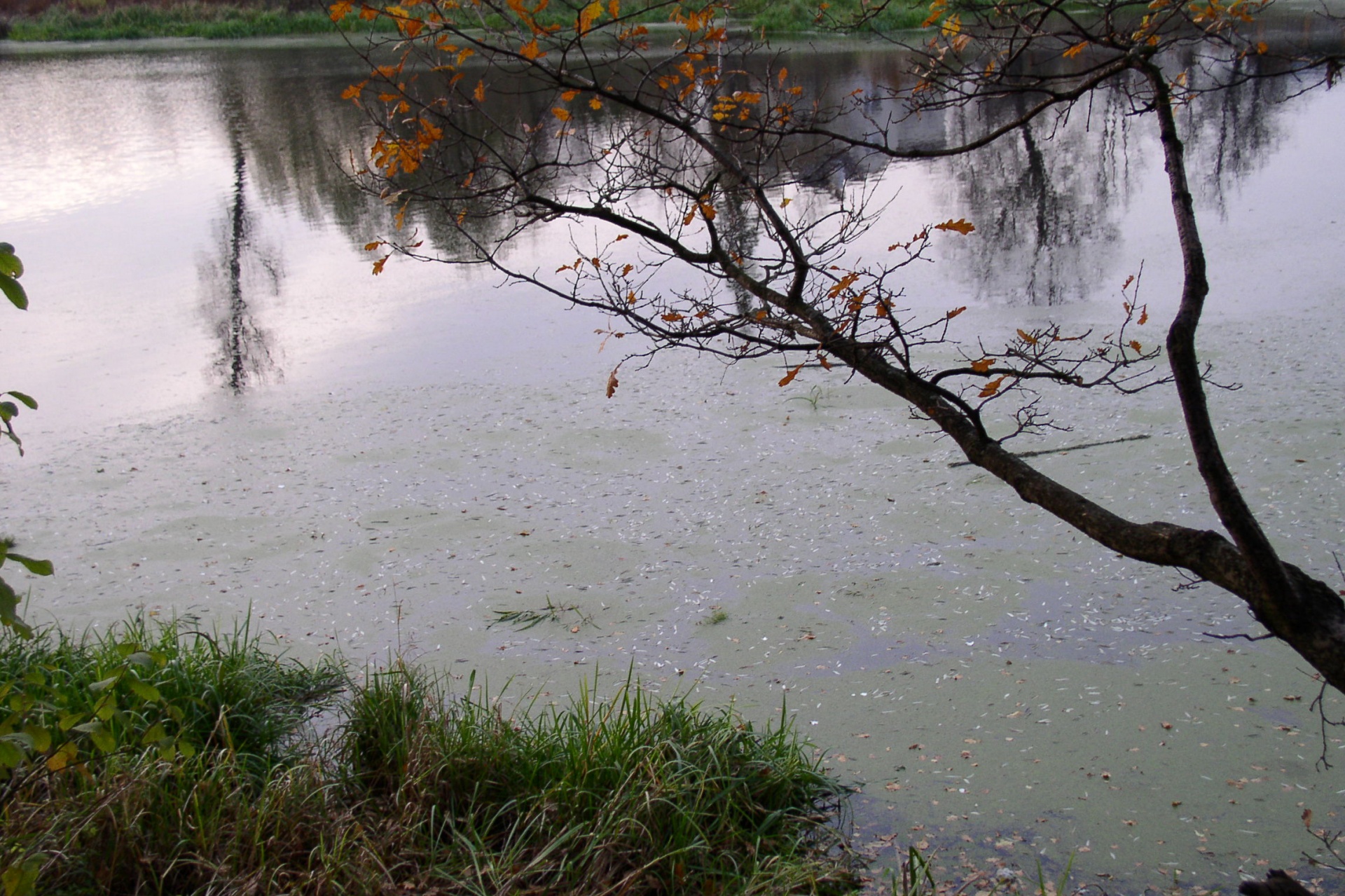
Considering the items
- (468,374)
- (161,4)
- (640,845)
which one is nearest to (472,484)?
(468,374)

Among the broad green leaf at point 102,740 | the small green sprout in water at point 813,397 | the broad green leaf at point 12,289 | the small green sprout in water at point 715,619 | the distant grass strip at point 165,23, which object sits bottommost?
the small green sprout in water at point 715,619

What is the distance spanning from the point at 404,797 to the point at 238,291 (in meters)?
4.15

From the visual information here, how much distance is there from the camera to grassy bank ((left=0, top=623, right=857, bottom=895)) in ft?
5.74

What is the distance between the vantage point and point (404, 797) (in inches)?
77.9

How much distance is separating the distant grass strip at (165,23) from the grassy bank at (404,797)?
15.9 meters

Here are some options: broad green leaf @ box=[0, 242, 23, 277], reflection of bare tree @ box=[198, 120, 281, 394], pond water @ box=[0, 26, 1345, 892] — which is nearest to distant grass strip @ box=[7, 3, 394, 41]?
reflection of bare tree @ box=[198, 120, 281, 394]

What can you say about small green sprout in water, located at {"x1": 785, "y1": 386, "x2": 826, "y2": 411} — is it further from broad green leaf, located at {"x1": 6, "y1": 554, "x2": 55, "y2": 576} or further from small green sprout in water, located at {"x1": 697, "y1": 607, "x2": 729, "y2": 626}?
broad green leaf, located at {"x1": 6, "y1": 554, "x2": 55, "y2": 576}

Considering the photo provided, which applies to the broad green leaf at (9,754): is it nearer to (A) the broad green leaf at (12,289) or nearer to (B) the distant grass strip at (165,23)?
(A) the broad green leaf at (12,289)

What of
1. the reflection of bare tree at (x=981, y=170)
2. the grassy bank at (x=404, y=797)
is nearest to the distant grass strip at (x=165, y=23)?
the reflection of bare tree at (x=981, y=170)

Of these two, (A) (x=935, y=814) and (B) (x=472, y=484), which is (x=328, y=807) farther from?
(B) (x=472, y=484)

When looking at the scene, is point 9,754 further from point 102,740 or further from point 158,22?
point 158,22

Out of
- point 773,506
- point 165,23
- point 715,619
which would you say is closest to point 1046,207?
point 773,506

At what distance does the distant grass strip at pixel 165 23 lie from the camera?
54.2 ft

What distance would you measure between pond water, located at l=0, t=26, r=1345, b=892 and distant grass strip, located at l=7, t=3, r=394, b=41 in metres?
11.7
